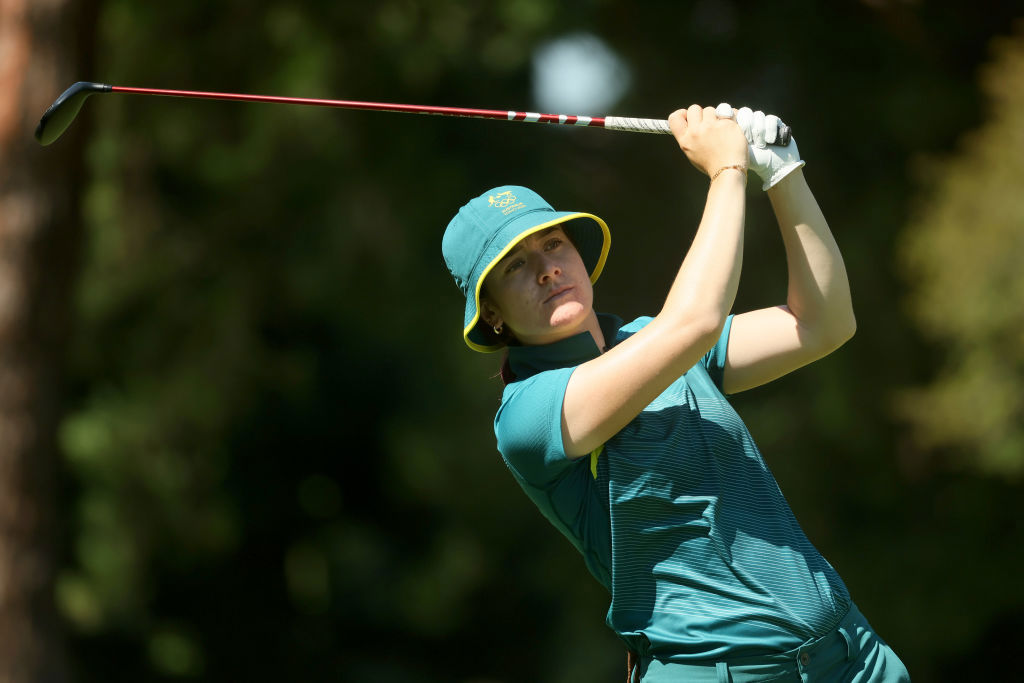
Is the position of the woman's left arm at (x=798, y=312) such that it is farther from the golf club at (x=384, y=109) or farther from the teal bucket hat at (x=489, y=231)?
the teal bucket hat at (x=489, y=231)

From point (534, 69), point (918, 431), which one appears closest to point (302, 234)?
point (534, 69)

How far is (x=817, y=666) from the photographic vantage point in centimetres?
→ 170

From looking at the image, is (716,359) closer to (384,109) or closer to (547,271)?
(547,271)

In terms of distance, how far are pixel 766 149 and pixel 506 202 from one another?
0.39 m

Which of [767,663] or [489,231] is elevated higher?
[489,231]

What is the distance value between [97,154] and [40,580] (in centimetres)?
227

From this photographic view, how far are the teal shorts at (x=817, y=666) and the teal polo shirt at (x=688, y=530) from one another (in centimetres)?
1

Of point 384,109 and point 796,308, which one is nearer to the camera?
point 796,308

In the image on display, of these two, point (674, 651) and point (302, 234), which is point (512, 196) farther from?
point (302, 234)

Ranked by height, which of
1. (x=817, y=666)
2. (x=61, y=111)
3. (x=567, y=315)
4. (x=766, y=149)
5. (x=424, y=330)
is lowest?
(x=817, y=666)

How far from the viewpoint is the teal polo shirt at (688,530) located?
1.70 metres

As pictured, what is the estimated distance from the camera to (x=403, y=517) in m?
6.82

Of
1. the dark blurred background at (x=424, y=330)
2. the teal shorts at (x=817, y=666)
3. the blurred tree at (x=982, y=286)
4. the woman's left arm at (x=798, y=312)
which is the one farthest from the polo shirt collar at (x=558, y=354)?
the dark blurred background at (x=424, y=330)

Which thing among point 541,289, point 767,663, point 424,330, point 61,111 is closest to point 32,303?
point 424,330
